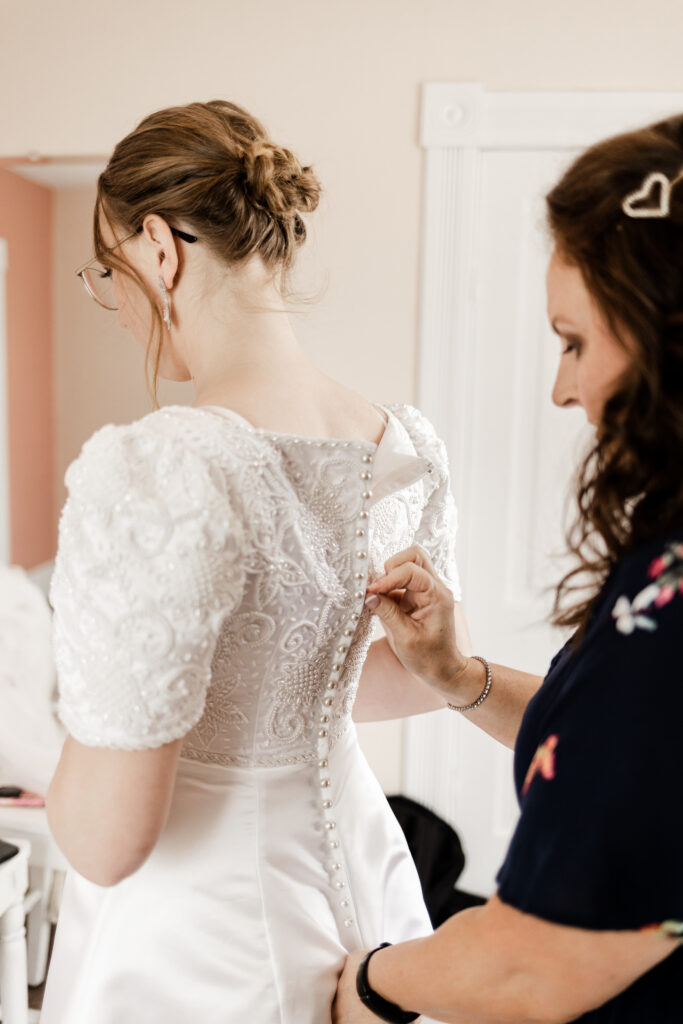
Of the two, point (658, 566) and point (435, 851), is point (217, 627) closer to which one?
point (658, 566)

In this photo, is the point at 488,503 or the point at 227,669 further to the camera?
the point at 488,503

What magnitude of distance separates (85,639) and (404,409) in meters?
0.51

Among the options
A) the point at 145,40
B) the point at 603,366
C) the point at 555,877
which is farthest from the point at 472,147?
the point at 555,877

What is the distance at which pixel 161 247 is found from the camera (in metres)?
0.88

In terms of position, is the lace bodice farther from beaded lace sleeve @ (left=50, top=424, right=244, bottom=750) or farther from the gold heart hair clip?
the gold heart hair clip

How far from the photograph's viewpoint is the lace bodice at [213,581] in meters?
0.69

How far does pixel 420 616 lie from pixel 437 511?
0.17 metres

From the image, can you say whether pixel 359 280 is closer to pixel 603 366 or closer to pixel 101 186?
pixel 101 186

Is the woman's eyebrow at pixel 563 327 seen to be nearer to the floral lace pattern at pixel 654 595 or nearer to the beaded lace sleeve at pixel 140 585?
the floral lace pattern at pixel 654 595

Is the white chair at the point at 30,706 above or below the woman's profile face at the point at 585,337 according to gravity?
below

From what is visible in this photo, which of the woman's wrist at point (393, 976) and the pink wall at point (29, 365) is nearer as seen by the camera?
the woman's wrist at point (393, 976)

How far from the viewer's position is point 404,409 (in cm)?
106

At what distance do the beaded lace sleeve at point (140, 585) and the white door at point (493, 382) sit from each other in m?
1.60

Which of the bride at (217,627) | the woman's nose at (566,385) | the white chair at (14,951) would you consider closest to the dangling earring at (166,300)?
the bride at (217,627)
